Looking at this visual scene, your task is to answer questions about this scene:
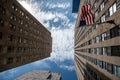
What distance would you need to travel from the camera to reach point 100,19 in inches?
1373

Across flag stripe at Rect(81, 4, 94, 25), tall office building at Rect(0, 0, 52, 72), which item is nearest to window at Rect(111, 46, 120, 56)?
flag stripe at Rect(81, 4, 94, 25)

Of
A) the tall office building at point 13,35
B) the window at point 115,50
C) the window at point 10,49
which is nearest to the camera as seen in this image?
the window at point 115,50

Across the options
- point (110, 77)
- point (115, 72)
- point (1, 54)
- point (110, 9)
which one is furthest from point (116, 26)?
point (1, 54)

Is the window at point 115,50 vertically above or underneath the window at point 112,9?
underneath

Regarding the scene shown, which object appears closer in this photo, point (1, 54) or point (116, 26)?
point (116, 26)

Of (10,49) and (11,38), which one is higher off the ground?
(11,38)

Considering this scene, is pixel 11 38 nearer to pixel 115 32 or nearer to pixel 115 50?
pixel 115 32

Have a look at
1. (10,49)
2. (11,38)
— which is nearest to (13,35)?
(11,38)

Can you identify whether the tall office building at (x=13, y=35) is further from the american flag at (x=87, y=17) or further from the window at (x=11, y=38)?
the american flag at (x=87, y=17)

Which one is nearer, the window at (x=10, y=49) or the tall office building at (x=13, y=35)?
the tall office building at (x=13, y=35)

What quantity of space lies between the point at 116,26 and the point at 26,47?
34.8 metres

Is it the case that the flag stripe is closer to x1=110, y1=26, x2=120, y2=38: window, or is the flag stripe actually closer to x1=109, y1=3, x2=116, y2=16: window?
x1=109, y1=3, x2=116, y2=16: window

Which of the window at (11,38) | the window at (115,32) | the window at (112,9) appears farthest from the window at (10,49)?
the window at (112,9)

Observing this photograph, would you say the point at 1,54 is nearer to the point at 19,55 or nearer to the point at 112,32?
the point at 19,55
